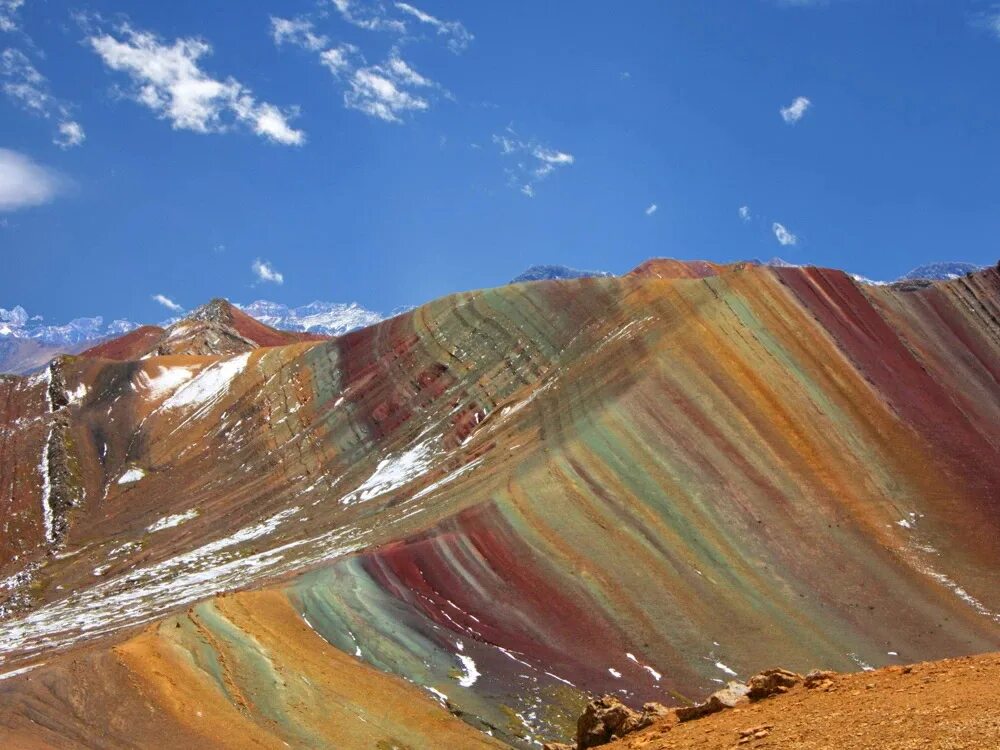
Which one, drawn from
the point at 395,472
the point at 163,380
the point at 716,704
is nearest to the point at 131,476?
the point at 163,380

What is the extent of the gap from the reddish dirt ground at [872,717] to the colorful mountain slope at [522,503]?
11.7 metres

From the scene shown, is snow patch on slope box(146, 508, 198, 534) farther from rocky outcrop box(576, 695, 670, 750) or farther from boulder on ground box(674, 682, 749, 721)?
boulder on ground box(674, 682, 749, 721)

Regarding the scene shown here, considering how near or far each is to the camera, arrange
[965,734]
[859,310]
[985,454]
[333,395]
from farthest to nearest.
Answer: [333,395]
[859,310]
[985,454]
[965,734]

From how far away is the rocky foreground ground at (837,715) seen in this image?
12.1m

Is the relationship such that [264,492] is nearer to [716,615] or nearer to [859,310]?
[716,615]

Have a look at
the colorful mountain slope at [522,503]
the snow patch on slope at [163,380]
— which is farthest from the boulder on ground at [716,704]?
the snow patch on slope at [163,380]

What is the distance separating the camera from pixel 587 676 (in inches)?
1192

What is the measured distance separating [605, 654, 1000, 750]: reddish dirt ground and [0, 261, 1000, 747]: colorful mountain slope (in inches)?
460

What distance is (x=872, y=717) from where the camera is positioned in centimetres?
1324

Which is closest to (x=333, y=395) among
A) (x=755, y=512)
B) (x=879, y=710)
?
(x=755, y=512)

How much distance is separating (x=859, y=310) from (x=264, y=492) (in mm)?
37894

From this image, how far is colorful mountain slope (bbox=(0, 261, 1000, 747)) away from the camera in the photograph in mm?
29703

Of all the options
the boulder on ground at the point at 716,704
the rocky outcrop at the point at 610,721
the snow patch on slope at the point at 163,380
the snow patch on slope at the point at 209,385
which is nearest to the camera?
the boulder on ground at the point at 716,704

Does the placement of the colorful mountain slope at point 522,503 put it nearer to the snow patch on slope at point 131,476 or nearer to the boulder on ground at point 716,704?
the snow patch on slope at point 131,476
